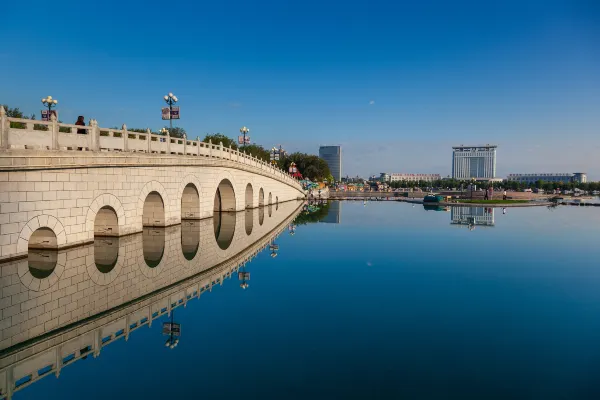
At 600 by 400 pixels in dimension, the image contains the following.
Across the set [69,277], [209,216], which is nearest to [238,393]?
[69,277]

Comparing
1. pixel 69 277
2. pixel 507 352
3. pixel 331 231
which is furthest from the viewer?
pixel 331 231

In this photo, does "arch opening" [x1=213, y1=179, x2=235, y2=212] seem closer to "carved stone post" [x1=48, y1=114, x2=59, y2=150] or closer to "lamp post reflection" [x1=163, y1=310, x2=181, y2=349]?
"carved stone post" [x1=48, y1=114, x2=59, y2=150]

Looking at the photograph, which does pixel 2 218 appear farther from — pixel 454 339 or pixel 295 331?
pixel 454 339

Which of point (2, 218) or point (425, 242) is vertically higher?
point (2, 218)

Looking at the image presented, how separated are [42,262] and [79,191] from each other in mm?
3145

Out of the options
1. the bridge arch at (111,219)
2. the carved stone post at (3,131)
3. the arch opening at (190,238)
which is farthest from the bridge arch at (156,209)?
the carved stone post at (3,131)

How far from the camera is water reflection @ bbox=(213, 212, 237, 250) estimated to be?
19.7m

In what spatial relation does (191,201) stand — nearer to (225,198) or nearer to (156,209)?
(156,209)

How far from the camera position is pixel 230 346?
8062 mm

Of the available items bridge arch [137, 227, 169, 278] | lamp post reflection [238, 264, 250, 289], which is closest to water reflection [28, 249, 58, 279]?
bridge arch [137, 227, 169, 278]

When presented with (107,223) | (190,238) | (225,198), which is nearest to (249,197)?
(225,198)

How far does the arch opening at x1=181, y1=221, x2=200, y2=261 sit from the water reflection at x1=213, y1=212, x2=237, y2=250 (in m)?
1.05

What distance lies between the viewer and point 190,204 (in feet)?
86.5

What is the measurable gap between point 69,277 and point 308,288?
23.0 ft
